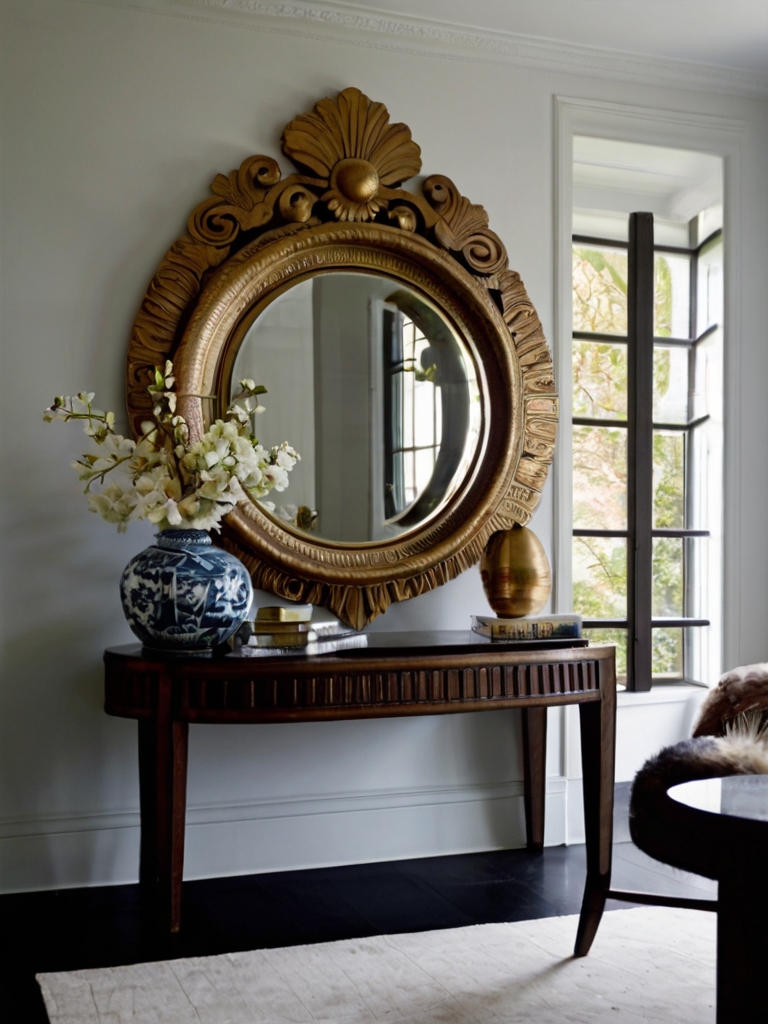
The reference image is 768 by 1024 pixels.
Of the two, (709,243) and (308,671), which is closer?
(308,671)

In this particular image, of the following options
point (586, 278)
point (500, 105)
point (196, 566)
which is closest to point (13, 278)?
point (196, 566)

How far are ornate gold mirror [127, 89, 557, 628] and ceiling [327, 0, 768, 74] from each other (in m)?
0.39

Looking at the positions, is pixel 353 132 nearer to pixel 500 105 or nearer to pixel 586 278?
pixel 500 105

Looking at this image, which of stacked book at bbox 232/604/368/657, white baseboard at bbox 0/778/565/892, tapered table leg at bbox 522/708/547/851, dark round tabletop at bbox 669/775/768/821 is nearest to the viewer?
dark round tabletop at bbox 669/775/768/821

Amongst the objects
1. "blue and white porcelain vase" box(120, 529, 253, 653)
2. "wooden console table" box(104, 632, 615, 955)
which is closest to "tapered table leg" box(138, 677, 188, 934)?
"wooden console table" box(104, 632, 615, 955)

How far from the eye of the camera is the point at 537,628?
2.94 m

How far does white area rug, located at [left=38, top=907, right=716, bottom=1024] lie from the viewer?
2102 mm

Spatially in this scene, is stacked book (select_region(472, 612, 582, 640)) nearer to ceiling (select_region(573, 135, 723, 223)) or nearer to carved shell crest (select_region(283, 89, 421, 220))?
carved shell crest (select_region(283, 89, 421, 220))

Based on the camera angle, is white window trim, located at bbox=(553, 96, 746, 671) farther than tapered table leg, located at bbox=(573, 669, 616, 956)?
Yes

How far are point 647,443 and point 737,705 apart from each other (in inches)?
50.2

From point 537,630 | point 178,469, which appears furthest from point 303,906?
point 178,469

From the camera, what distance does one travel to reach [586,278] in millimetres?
3922

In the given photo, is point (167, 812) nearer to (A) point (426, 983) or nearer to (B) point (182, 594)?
(B) point (182, 594)

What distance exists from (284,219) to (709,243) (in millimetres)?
1801
